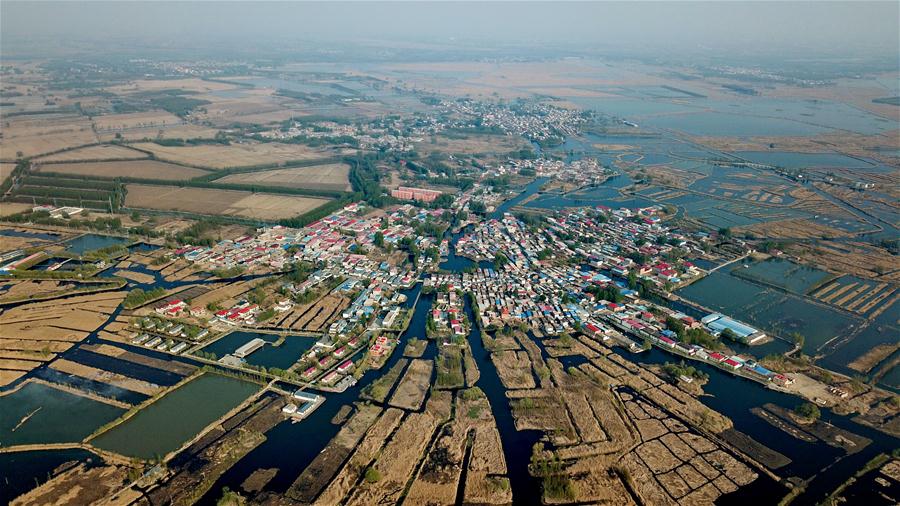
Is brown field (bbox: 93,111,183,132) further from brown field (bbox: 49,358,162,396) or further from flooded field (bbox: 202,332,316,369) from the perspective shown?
flooded field (bbox: 202,332,316,369)

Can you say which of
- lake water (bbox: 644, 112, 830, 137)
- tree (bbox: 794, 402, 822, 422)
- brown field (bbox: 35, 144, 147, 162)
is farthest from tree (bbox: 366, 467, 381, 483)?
lake water (bbox: 644, 112, 830, 137)

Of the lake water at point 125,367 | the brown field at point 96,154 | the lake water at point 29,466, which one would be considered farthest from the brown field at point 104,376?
the brown field at point 96,154

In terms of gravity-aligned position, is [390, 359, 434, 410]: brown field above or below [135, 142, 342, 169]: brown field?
below

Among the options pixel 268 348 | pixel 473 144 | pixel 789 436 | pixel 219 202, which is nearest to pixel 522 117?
pixel 473 144

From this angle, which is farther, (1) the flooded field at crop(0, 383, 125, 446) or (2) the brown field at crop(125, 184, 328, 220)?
(2) the brown field at crop(125, 184, 328, 220)

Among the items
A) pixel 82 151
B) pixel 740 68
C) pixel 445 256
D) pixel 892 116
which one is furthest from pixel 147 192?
pixel 740 68

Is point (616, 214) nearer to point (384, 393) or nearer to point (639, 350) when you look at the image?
point (639, 350)

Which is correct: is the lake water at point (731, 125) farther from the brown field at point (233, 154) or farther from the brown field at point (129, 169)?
the brown field at point (129, 169)
